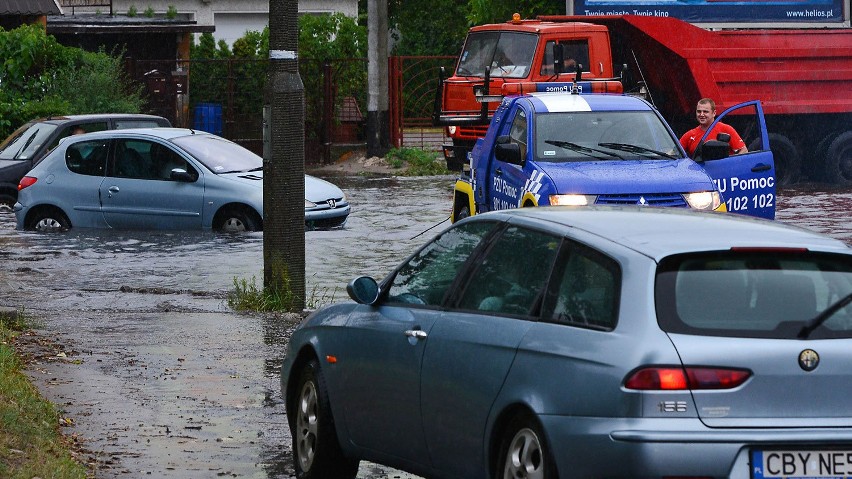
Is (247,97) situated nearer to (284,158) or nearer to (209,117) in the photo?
(209,117)

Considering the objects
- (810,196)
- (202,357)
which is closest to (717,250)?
(202,357)

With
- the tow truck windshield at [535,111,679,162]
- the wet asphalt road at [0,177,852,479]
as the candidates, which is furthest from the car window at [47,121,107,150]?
the tow truck windshield at [535,111,679,162]

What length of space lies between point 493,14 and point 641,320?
101 feet

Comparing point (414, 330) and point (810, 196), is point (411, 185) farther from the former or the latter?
point (414, 330)

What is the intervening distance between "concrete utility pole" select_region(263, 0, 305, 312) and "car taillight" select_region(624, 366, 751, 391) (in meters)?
7.37

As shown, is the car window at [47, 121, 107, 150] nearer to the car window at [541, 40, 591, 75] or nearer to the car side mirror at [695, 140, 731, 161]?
the car window at [541, 40, 591, 75]

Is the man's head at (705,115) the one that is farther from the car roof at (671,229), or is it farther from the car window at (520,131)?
the car roof at (671,229)

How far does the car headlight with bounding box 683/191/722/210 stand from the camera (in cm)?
1317

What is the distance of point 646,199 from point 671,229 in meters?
7.33

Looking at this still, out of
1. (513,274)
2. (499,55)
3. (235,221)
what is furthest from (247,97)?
(513,274)

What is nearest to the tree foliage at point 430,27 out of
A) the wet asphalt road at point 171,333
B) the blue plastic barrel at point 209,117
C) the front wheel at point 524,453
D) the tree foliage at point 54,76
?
the blue plastic barrel at point 209,117

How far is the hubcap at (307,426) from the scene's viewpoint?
7227mm

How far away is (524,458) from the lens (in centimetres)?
557

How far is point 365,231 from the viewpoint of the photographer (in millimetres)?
19844
